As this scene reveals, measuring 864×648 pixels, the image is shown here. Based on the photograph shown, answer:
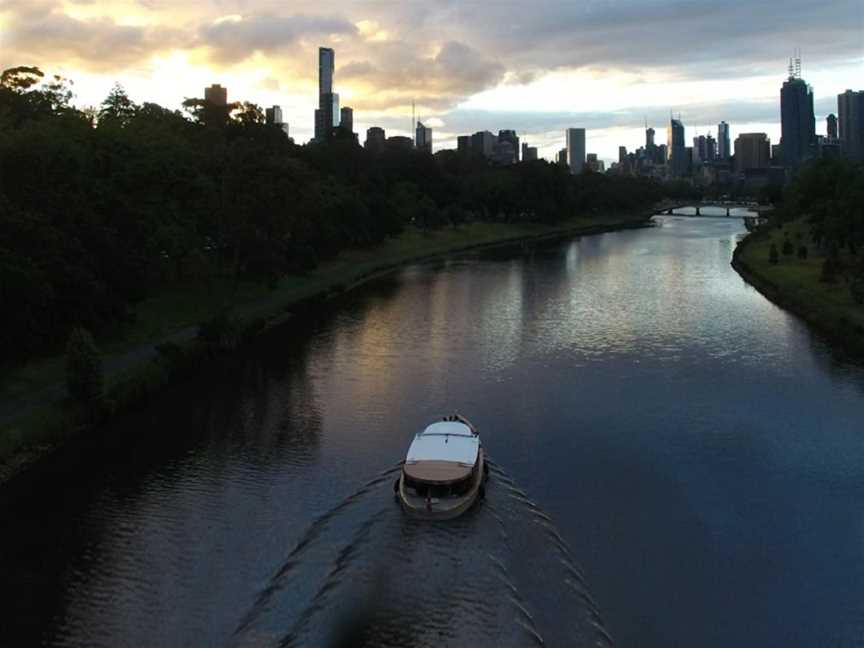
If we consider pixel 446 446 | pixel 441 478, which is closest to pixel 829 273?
pixel 446 446

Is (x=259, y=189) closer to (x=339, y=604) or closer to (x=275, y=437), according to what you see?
(x=275, y=437)

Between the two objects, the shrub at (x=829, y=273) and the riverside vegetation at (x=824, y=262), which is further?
the shrub at (x=829, y=273)

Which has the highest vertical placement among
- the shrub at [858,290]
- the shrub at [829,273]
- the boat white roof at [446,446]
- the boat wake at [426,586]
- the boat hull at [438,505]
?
the shrub at [829,273]

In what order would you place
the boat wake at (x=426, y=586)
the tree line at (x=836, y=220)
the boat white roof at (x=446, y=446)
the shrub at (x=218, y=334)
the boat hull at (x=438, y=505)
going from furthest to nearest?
the tree line at (x=836, y=220)
the shrub at (x=218, y=334)
the boat white roof at (x=446, y=446)
the boat hull at (x=438, y=505)
the boat wake at (x=426, y=586)

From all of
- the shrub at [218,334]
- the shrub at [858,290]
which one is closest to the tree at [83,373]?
the shrub at [218,334]

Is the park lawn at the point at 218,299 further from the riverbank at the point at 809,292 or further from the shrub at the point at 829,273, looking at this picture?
the shrub at the point at 829,273

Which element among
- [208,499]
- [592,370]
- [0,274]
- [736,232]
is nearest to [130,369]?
[0,274]

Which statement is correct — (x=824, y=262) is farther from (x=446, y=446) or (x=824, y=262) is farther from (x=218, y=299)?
(x=446, y=446)
